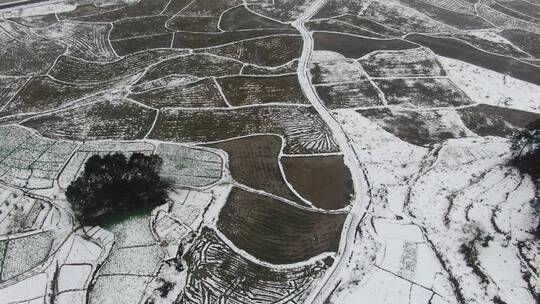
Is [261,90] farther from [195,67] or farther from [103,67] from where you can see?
[103,67]

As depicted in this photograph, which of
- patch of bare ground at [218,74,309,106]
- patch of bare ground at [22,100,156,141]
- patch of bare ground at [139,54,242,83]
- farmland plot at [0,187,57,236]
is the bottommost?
farmland plot at [0,187,57,236]

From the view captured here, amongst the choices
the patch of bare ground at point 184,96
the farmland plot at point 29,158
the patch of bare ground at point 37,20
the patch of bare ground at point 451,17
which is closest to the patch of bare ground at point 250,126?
the patch of bare ground at point 184,96

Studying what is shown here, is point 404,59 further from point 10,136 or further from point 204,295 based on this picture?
point 10,136

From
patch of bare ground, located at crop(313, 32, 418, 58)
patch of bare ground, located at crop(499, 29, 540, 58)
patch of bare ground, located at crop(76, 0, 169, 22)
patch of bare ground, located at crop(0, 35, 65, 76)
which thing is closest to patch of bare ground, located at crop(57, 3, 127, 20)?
patch of bare ground, located at crop(76, 0, 169, 22)

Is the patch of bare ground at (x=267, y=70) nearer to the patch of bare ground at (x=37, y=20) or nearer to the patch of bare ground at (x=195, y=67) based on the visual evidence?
the patch of bare ground at (x=195, y=67)

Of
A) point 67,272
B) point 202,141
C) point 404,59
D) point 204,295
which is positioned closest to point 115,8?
point 202,141

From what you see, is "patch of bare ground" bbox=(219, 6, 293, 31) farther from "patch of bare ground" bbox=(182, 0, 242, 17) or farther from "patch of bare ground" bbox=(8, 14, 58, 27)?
"patch of bare ground" bbox=(8, 14, 58, 27)

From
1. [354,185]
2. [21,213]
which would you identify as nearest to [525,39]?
[354,185]

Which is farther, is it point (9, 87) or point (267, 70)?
point (267, 70)
